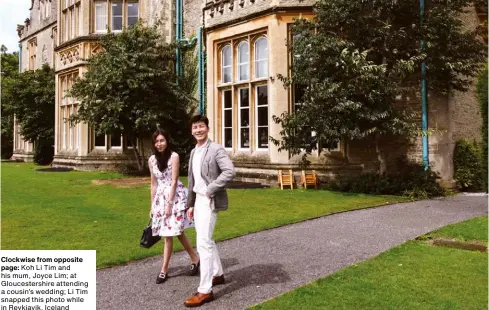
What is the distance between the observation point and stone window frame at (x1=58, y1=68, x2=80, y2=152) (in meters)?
19.6

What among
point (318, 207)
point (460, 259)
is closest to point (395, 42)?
point (318, 207)

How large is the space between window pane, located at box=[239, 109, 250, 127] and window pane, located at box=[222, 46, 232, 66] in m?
1.85

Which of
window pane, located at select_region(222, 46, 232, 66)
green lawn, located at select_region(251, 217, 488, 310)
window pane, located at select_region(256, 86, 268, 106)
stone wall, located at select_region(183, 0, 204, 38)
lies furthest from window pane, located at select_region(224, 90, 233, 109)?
green lawn, located at select_region(251, 217, 488, 310)

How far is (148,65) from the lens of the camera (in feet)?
52.7

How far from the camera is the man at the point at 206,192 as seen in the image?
4043 millimetres

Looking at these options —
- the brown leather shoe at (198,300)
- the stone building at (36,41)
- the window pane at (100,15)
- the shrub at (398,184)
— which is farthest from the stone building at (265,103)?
the stone building at (36,41)

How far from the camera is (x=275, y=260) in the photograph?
17.4 ft

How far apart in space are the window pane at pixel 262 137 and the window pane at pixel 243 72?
6.16 feet

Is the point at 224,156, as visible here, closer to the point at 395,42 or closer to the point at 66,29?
the point at 395,42

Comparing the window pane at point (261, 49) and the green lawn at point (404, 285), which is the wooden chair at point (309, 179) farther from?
the green lawn at point (404, 285)

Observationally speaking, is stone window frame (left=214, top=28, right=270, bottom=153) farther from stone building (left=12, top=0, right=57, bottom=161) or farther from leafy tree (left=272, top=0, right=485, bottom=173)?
stone building (left=12, top=0, right=57, bottom=161)

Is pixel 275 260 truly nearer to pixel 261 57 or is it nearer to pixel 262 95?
pixel 262 95

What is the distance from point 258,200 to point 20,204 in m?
5.14

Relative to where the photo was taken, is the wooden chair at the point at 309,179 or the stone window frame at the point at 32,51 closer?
the wooden chair at the point at 309,179
